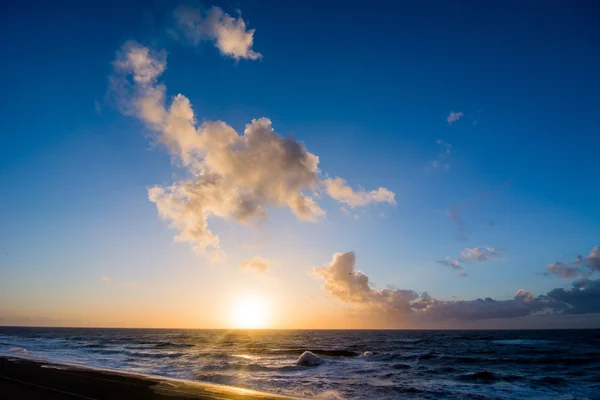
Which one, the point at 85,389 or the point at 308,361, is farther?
the point at 308,361

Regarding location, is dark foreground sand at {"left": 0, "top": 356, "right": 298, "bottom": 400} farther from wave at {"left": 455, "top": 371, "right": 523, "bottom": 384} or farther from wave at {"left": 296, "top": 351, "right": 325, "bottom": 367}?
wave at {"left": 296, "top": 351, "right": 325, "bottom": 367}

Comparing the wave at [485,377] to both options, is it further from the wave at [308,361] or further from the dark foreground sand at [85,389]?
the dark foreground sand at [85,389]

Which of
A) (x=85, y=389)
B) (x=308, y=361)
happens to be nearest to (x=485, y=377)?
(x=308, y=361)

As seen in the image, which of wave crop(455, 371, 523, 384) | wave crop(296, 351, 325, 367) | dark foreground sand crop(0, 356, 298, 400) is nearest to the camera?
dark foreground sand crop(0, 356, 298, 400)

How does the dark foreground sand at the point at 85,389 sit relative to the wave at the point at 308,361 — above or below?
above

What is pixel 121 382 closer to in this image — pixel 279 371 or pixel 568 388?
pixel 279 371

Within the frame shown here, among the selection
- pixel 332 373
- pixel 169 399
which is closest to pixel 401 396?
pixel 332 373

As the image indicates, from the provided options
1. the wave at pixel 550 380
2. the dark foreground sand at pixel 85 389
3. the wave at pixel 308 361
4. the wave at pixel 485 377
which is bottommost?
the wave at pixel 308 361

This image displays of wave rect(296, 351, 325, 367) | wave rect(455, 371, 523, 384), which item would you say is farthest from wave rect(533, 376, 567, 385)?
wave rect(296, 351, 325, 367)

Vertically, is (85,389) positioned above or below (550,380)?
above

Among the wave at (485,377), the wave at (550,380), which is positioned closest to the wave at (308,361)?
the wave at (485,377)

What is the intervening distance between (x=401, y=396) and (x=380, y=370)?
515 inches

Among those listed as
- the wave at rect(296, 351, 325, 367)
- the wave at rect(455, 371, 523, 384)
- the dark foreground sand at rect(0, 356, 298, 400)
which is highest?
the dark foreground sand at rect(0, 356, 298, 400)

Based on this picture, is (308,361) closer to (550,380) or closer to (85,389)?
(550,380)
